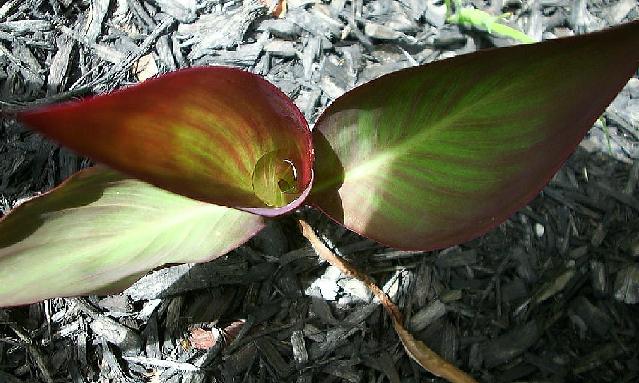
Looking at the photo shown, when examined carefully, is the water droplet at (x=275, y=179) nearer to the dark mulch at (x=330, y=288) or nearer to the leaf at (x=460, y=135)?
the leaf at (x=460, y=135)

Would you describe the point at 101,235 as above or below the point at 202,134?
below

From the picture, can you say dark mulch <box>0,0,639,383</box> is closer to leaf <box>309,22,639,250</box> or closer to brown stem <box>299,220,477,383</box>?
brown stem <box>299,220,477,383</box>

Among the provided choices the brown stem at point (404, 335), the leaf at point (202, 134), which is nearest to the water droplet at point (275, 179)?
the leaf at point (202, 134)

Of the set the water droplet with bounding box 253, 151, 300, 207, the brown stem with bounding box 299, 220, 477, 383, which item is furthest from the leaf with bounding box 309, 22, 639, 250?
the brown stem with bounding box 299, 220, 477, 383

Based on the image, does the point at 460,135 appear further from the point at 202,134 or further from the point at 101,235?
the point at 101,235

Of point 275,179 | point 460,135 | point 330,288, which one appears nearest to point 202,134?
point 275,179
